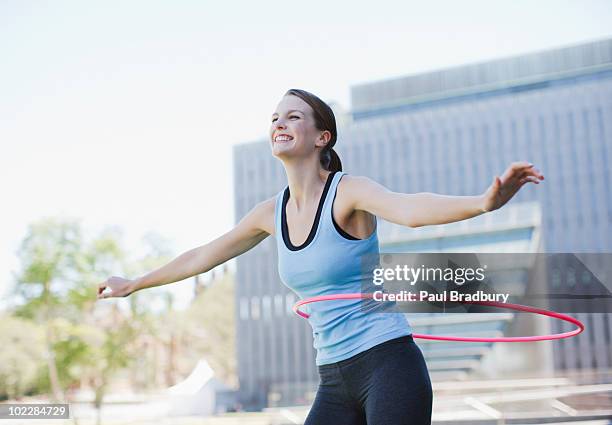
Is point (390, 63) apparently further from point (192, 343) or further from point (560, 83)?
point (192, 343)

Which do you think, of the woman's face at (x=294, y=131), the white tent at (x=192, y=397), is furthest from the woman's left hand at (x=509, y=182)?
the white tent at (x=192, y=397)

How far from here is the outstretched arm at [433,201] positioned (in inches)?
52.1

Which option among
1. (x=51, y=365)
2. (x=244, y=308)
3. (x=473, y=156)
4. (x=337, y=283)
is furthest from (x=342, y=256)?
(x=244, y=308)

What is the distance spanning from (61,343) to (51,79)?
9.03m

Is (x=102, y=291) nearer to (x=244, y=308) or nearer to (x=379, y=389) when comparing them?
(x=379, y=389)

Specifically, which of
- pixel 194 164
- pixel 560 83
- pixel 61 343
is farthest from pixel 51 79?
pixel 560 83

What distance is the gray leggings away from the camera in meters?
1.58

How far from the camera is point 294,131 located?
70.8 inches

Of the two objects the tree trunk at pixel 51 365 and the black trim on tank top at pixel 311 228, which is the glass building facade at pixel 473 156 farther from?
the black trim on tank top at pixel 311 228

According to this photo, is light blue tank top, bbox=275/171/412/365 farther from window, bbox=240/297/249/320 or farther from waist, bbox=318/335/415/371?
window, bbox=240/297/249/320

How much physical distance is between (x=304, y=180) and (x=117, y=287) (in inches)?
25.1

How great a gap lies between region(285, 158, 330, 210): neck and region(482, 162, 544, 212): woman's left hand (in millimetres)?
508

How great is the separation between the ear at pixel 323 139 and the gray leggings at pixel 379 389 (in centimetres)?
49

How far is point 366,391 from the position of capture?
163 cm
